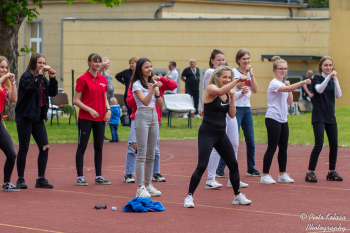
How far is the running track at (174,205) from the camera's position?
5.23m

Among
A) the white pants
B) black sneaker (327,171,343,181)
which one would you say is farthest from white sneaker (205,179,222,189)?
black sneaker (327,171,343,181)

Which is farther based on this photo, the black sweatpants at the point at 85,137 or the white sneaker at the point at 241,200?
the black sweatpants at the point at 85,137

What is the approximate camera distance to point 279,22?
27094mm

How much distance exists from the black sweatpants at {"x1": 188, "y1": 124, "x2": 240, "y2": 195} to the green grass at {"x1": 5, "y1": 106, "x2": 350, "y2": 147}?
25.8ft

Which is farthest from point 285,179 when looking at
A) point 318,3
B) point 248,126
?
point 318,3

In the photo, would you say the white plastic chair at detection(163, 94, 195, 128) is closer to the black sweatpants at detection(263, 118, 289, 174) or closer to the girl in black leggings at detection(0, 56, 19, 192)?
the black sweatpants at detection(263, 118, 289, 174)

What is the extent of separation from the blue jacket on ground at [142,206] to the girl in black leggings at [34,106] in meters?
2.07

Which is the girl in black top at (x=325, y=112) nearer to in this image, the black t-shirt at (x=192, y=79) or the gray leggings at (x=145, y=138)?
the gray leggings at (x=145, y=138)

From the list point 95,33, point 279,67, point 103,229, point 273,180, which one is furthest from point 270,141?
point 95,33

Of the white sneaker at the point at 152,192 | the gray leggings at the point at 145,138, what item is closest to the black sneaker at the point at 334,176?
the white sneaker at the point at 152,192

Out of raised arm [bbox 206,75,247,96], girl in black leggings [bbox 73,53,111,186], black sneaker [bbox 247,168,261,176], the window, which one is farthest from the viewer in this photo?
the window

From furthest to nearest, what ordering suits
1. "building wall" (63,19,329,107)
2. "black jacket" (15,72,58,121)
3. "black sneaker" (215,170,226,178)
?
"building wall" (63,19,329,107) < "black sneaker" (215,170,226,178) < "black jacket" (15,72,58,121)

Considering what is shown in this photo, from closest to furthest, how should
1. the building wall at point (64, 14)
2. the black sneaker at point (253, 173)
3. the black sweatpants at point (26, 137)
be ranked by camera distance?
the black sweatpants at point (26, 137) < the black sneaker at point (253, 173) < the building wall at point (64, 14)

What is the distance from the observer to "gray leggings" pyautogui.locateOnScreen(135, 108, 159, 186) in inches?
265
